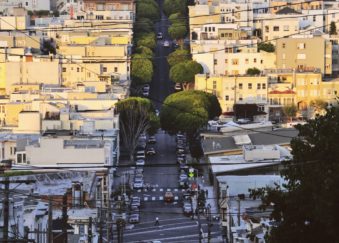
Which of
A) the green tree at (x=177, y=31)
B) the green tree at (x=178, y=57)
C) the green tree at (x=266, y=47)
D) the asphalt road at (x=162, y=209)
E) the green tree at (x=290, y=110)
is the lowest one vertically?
the asphalt road at (x=162, y=209)

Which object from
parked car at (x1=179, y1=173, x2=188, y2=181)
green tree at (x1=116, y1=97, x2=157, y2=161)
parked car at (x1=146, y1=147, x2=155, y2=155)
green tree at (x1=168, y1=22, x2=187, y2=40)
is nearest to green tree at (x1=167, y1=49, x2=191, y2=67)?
green tree at (x1=168, y1=22, x2=187, y2=40)

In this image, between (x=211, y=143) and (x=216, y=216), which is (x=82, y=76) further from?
(x=216, y=216)

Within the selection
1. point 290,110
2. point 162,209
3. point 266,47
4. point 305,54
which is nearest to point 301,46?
point 305,54

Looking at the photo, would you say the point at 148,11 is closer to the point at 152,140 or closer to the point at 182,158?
the point at 152,140

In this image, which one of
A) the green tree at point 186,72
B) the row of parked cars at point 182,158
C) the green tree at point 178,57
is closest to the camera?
the row of parked cars at point 182,158

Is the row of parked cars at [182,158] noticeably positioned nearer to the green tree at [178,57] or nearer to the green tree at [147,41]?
the green tree at [178,57]

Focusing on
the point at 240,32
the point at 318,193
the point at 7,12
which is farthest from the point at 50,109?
the point at 7,12

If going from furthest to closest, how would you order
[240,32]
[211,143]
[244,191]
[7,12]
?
[7,12] → [240,32] → [211,143] → [244,191]

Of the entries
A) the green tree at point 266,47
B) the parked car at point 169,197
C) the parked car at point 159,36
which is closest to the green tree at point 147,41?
the parked car at point 159,36

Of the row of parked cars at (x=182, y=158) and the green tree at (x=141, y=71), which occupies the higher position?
the green tree at (x=141, y=71)
